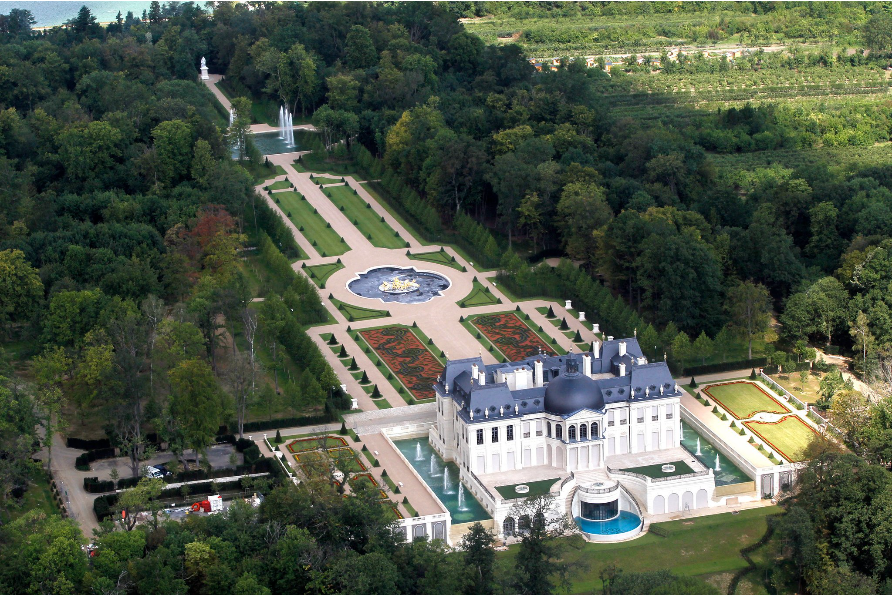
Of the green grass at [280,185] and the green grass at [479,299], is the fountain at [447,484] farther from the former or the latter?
the green grass at [280,185]

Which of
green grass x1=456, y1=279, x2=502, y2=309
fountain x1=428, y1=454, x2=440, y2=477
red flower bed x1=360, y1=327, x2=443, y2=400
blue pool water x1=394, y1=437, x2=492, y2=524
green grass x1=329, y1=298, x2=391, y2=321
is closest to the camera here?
blue pool water x1=394, y1=437, x2=492, y2=524

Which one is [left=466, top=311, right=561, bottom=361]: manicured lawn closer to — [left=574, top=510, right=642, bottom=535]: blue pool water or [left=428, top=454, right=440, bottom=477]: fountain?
[left=428, top=454, right=440, bottom=477]: fountain

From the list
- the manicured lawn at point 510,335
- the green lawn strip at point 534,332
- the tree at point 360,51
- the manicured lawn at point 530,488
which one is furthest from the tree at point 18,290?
the tree at point 360,51

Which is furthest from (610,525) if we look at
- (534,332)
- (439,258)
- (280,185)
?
(280,185)

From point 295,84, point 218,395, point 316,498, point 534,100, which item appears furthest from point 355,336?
point 295,84

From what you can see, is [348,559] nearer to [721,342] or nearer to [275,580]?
[275,580]

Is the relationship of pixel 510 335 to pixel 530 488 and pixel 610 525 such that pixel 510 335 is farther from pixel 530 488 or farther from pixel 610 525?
pixel 610 525

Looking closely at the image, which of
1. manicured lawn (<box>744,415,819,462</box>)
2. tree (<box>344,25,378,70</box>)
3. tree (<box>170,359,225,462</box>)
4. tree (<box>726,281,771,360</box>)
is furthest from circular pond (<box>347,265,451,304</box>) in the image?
tree (<box>344,25,378,70</box>)
